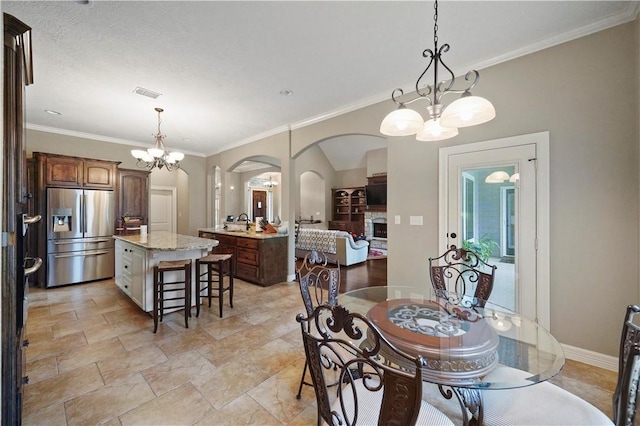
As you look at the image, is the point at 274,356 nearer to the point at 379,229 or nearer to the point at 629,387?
the point at 629,387

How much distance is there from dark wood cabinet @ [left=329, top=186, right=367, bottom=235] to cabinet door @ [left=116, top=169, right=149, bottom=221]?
272 inches

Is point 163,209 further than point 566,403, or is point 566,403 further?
point 163,209

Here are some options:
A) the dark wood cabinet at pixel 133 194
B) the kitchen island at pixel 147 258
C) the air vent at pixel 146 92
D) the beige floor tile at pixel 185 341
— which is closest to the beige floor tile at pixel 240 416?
the beige floor tile at pixel 185 341

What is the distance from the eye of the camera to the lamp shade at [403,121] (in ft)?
5.56

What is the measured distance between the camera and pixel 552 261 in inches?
97.1

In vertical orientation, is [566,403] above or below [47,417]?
above

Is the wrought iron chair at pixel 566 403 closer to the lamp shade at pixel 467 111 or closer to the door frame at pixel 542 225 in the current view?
the lamp shade at pixel 467 111

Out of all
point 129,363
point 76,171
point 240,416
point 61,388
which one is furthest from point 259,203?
point 240,416

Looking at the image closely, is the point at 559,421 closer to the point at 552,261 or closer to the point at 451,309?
the point at 451,309

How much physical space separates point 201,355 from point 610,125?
406 centimetres

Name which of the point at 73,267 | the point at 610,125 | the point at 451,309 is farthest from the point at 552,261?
the point at 73,267

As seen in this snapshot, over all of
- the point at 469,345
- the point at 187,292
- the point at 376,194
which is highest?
the point at 376,194

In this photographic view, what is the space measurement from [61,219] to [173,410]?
4568 millimetres

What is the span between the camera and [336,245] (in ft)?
21.6
